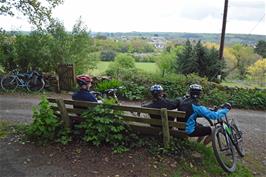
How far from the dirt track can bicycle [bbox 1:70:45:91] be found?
3.16 ft

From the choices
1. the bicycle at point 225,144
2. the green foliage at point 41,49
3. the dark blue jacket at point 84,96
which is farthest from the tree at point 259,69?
the dark blue jacket at point 84,96

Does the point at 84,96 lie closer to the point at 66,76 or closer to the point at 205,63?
the point at 66,76

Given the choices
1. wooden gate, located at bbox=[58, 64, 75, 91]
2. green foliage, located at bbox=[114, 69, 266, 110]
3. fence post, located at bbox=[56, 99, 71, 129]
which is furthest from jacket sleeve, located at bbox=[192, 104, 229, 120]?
wooden gate, located at bbox=[58, 64, 75, 91]

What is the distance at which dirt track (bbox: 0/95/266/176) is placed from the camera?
7.40m

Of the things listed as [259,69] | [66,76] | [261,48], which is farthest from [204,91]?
[259,69]

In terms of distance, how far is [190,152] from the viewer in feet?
21.3

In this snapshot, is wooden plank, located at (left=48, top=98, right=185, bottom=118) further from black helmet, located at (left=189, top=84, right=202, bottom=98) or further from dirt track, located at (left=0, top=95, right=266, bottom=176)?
dirt track, located at (left=0, top=95, right=266, bottom=176)

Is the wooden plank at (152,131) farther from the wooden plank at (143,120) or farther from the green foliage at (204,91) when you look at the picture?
the green foliage at (204,91)

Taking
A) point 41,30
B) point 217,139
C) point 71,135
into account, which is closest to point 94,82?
point 41,30

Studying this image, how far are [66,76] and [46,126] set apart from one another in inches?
305

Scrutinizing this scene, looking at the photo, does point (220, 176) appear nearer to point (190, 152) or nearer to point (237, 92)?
point (190, 152)

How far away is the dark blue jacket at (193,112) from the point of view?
20.5 feet

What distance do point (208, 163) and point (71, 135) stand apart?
8.53 feet

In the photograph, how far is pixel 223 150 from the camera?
6.33m
